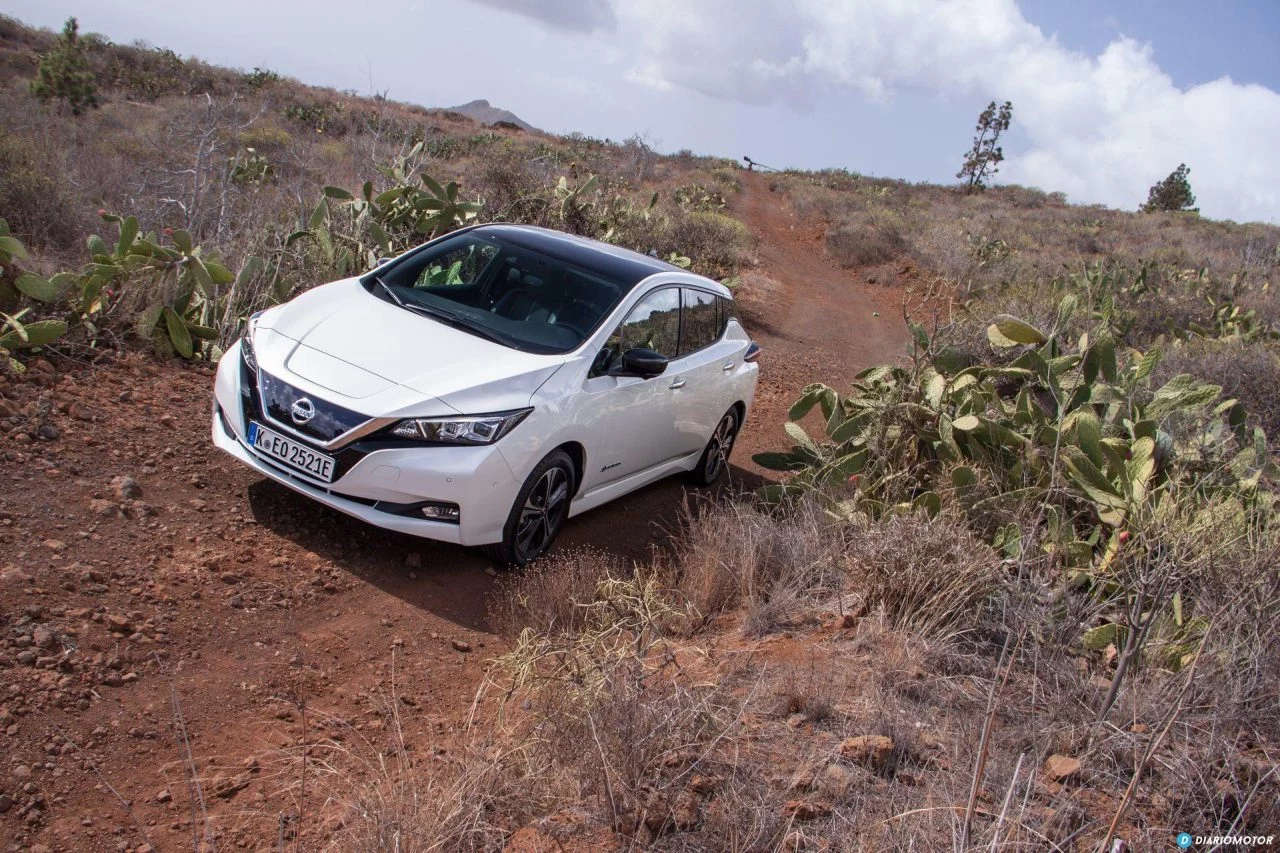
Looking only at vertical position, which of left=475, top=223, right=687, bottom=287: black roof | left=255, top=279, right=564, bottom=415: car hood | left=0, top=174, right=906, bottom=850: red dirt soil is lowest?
left=0, top=174, right=906, bottom=850: red dirt soil

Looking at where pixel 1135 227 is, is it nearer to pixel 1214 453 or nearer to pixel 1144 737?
pixel 1214 453

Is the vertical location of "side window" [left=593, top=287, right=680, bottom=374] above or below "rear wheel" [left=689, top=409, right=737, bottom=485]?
above

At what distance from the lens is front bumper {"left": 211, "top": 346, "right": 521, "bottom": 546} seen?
16.5 ft

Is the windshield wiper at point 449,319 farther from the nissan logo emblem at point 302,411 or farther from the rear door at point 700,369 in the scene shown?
the rear door at point 700,369

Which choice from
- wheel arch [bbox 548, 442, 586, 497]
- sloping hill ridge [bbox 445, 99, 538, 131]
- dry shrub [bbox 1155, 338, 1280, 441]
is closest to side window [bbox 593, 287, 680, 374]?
wheel arch [bbox 548, 442, 586, 497]

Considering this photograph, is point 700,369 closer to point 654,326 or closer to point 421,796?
point 654,326

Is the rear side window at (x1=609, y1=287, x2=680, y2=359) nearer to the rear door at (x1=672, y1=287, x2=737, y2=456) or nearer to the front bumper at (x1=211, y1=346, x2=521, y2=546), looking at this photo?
the rear door at (x1=672, y1=287, x2=737, y2=456)

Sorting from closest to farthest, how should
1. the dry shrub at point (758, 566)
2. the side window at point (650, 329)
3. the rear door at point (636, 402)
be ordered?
the dry shrub at point (758, 566) → the rear door at point (636, 402) → the side window at point (650, 329)

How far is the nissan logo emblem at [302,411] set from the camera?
16.8ft

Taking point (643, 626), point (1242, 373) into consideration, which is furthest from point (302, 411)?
point (1242, 373)

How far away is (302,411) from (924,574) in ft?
10.6

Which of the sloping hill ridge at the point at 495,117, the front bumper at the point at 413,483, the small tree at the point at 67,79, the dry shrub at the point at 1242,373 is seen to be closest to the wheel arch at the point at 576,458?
the front bumper at the point at 413,483

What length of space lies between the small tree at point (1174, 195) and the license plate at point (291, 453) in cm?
5099

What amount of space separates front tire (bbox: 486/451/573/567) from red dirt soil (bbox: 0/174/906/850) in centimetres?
21
